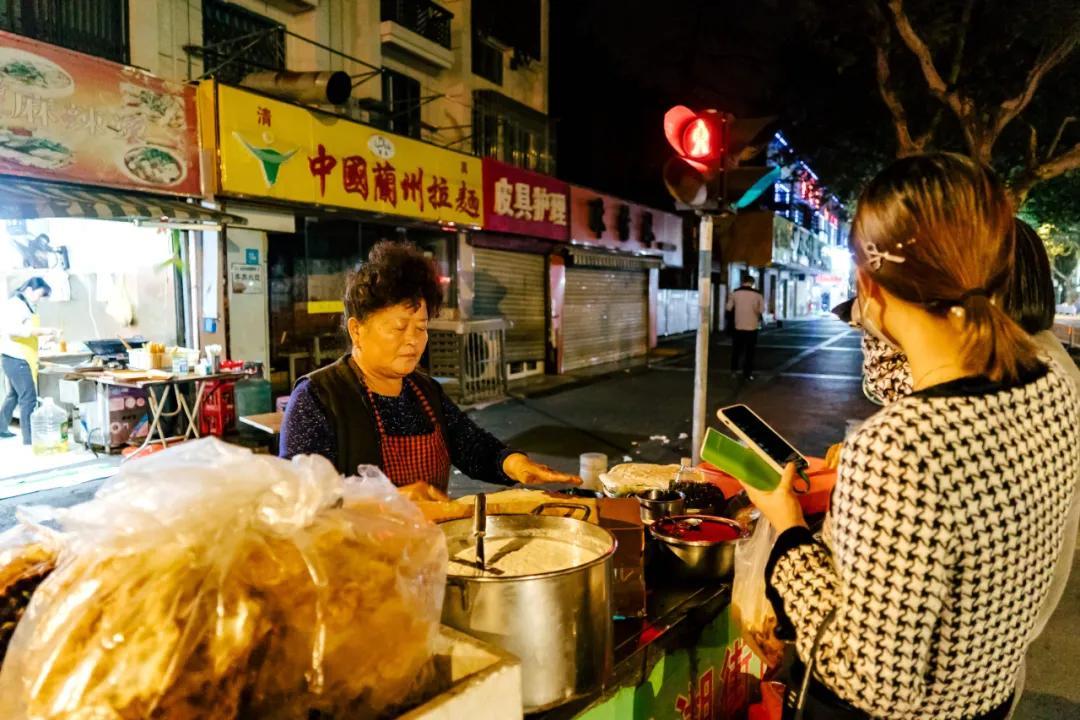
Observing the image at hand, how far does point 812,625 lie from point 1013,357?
0.71 m

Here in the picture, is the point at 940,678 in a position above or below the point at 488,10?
below

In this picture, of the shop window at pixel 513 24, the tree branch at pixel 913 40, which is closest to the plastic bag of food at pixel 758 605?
the tree branch at pixel 913 40

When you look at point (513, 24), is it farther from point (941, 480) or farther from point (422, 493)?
point (941, 480)

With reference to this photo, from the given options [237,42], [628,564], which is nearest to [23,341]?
[237,42]

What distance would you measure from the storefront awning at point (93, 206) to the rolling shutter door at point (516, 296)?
6.60 metres

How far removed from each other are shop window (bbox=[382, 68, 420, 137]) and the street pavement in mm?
5613

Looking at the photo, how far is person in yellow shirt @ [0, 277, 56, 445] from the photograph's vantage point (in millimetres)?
8641

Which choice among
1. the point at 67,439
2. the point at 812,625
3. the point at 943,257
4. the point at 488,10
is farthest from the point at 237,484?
the point at 488,10

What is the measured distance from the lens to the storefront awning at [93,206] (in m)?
7.31

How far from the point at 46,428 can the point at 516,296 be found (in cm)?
963

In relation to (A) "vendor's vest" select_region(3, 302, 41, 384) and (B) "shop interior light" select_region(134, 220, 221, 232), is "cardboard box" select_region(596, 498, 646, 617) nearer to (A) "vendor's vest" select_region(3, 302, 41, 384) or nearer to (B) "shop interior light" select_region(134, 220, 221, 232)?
(B) "shop interior light" select_region(134, 220, 221, 232)

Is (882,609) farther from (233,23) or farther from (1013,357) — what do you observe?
(233,23)

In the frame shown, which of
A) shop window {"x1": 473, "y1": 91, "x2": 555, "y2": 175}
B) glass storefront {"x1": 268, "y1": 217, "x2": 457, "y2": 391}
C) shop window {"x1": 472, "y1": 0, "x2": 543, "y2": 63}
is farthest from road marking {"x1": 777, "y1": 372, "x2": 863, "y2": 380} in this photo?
shop window {"x1": 472, "y1": 0, "x2": 543, "y2": 63}

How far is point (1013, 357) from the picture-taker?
4.85 ft
